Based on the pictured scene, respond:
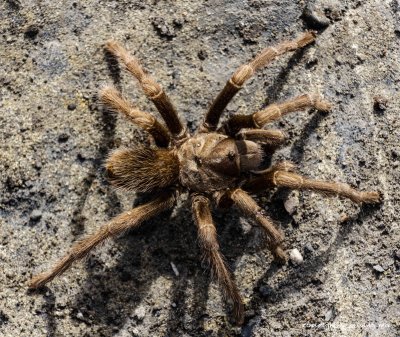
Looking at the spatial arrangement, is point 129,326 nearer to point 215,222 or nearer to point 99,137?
point 215,222

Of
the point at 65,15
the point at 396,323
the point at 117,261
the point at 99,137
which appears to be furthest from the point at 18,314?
the point at 396,323

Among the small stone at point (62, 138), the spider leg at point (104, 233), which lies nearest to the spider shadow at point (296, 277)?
the spider leg at point (104, 233)

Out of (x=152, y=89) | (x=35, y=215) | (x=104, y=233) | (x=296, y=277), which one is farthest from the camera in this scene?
(x=35, y=215)

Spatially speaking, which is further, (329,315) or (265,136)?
(329,315)

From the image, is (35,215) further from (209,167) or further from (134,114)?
(209,167)

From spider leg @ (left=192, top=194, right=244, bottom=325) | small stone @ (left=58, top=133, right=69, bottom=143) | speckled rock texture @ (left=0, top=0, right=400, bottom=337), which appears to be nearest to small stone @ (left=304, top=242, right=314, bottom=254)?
speckled rock texture @ (left=0, top=0, right=400, bottom=337)

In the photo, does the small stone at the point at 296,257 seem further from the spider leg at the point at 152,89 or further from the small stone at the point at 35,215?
the small stone at the point at 35,215

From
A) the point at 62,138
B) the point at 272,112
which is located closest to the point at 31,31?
the point at 62,138
